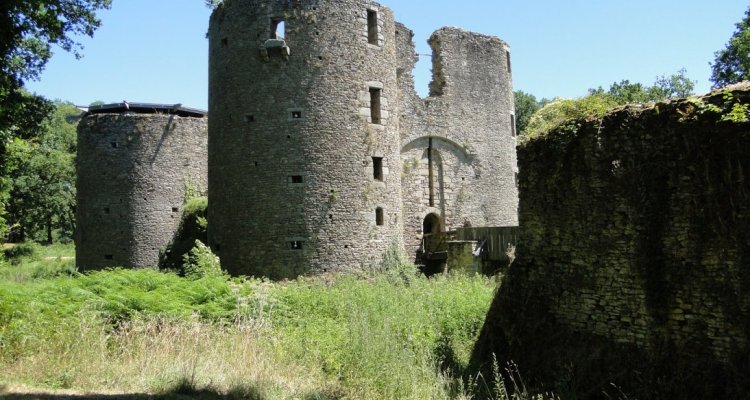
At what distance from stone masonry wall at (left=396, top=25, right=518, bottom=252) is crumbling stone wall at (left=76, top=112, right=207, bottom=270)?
36.5ft

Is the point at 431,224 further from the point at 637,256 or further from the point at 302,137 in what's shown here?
the point at 637,256

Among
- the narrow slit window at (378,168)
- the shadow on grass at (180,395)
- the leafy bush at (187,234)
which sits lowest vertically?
the shadow on grass at (180,395)

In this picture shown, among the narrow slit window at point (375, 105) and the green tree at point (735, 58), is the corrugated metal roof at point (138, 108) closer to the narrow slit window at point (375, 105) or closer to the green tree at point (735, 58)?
the narrow slit window at point (375, 105)

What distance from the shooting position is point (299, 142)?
17.3 metres

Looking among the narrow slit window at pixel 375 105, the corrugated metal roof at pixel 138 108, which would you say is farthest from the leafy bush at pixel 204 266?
the corrugated metal roof at pixel 138 108

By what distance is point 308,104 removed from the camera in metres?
17.4

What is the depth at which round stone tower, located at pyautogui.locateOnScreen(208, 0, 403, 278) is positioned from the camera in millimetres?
17125

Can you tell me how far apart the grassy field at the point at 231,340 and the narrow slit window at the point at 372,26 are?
8864 millimetres

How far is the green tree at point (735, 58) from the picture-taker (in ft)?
83.7

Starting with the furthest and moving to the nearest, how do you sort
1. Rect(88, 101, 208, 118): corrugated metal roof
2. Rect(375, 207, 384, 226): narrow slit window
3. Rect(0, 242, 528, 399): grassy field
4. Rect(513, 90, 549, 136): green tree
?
Rect(513, 90, 549, 136): green tree < Rect(88, 101, 208, 118): corrugated metal roof < Rect(375, 207, 384, 226): narrow slit window < Rect(0, 242, 528, 399): grassy field

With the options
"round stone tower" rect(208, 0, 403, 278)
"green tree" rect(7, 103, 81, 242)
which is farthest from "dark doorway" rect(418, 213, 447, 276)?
"green tree" rect(7, 103, 81, 242)

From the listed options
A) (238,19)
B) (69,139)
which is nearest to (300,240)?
(238,19)

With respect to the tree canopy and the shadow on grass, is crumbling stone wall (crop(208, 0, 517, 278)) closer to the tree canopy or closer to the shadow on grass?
the tree canopy

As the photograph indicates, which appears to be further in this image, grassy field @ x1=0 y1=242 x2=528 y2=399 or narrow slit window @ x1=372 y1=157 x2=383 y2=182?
narrow slit window @ x1=372 y1=157 x2=383 y2=182
